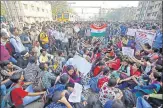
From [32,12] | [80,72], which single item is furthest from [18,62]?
[32,12]

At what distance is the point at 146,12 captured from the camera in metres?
42.9

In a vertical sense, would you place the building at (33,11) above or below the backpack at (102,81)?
above

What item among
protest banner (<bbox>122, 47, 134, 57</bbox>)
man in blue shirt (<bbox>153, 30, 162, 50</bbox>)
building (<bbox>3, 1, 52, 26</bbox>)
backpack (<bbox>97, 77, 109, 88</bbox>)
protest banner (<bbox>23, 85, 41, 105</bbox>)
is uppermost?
building (<bbox>3, 1, 52, 26</bbox>)

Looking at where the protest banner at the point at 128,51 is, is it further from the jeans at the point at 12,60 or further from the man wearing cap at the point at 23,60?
the jeans at the point at 12,60

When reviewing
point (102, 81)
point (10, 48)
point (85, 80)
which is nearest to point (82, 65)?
point (102, 81)

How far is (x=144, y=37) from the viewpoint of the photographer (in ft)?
21.9

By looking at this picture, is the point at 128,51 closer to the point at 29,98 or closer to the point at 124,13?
the point at 29,98

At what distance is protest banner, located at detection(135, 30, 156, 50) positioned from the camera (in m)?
6.29

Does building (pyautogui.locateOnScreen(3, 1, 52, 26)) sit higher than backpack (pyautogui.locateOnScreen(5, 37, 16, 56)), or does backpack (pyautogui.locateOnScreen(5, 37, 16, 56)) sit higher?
building (pyautogui.locateOnScreen(3, 1, 52, 26))

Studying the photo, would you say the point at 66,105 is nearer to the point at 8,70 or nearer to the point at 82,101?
the point at 82,101

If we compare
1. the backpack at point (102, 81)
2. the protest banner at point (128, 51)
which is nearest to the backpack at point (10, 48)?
the backpack at point (102, 81)

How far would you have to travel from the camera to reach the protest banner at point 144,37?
6289 millimetres

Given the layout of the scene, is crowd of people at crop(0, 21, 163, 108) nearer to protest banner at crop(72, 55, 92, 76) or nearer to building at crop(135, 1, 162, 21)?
protest banner at crop(72, 55, 92, 76)

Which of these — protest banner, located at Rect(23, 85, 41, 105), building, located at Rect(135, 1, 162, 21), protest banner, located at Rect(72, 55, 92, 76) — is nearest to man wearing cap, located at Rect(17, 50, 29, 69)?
protest banner, located at Rect(23, 85, 41, 105)
